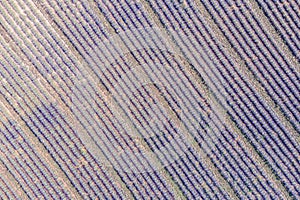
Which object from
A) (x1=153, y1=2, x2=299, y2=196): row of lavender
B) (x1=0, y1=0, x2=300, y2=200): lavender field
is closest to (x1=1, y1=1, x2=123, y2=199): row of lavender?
(x1=0, y1=0, x2=300, y2=200): lavender field

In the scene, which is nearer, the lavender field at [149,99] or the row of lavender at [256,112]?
the lavender field at [149,99]

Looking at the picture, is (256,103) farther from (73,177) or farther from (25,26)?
(25,26)

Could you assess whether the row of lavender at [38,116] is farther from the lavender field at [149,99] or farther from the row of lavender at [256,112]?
the row of lavender at [256,112]

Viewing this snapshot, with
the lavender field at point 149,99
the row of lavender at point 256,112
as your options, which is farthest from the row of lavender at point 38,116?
the row of lavender at point 256,112

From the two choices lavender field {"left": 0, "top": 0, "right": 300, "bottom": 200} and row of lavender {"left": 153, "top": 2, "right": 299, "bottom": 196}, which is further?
row of lavender {"left": 153, "top": 2, "right": 299, "bottom": 196}

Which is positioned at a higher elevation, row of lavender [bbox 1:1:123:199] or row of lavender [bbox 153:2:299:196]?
row of lavender [bbox 1:1:123:199]

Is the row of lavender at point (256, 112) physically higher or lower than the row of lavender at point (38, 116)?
lower

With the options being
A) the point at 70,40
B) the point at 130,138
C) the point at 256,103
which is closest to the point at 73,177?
the point at 130,138

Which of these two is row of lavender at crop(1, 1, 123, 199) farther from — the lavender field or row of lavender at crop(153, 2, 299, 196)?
row of lavender at crop(153, 2, 299, 196)
